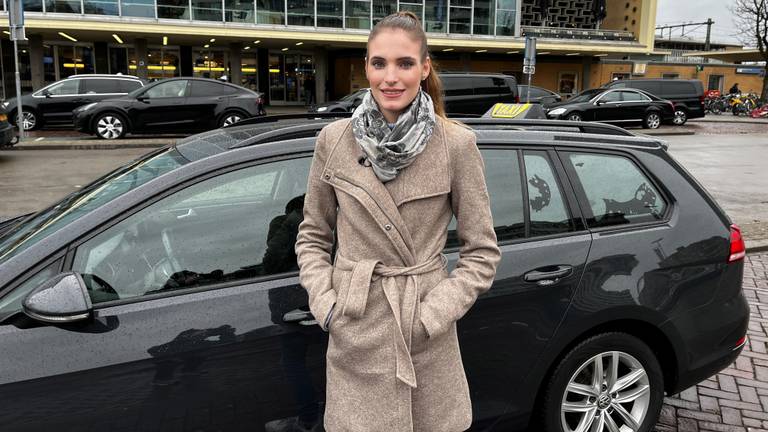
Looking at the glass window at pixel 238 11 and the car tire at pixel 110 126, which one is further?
the glass window at pixel 238 11

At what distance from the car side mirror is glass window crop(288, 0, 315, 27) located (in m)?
27.9

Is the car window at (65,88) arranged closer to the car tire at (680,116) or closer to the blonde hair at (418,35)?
the blonde hair at (418,35)

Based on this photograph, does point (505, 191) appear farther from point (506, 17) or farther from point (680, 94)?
point (506, 17)

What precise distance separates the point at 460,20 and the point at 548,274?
30.6 m

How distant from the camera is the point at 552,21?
149 feet

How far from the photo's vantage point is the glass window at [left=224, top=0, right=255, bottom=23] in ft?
89.5

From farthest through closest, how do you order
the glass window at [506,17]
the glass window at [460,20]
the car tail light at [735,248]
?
1. the glass window at [506,17]
2. the glass window at [460,20]
3. the car tail light at [735,248]

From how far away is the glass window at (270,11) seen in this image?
27703mm

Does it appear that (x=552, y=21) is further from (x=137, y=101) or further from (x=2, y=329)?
(x=2, y=329)

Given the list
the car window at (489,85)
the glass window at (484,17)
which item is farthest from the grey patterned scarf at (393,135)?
the glass window at (484,17)

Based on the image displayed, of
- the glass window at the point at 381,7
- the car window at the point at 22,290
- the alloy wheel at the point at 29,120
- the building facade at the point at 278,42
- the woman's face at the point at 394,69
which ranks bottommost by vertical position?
the alloy wheel at the point at 29,120

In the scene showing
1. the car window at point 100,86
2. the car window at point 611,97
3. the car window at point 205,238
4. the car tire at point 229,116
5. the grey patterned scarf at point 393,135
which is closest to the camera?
the grey patterned scarf at point 393,135

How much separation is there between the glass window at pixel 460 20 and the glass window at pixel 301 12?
282 inches

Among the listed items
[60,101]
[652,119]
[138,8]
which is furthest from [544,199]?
[138,8]
